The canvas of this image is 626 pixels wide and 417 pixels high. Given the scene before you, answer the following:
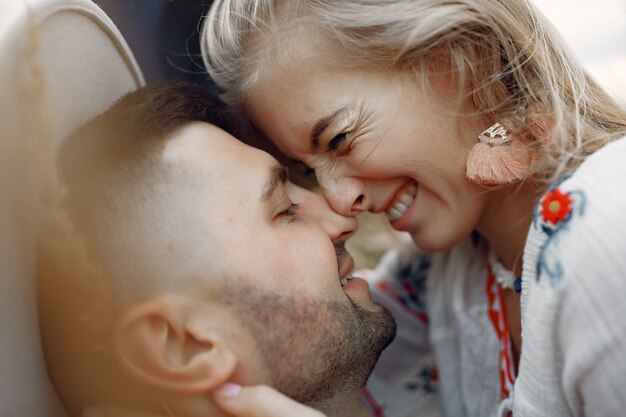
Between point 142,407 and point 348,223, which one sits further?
point 348,223

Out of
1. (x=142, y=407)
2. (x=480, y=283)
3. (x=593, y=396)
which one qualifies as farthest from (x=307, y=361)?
(x=480, y=283)

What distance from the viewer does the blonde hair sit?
3.76 feet

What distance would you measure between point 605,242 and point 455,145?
414 mm

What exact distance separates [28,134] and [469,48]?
0.80 m

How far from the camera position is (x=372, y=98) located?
3.88 ft

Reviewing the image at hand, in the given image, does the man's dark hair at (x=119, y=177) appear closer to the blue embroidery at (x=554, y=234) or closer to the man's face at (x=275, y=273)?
the man's face at (x=275, y=273)

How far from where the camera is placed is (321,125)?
1201mm

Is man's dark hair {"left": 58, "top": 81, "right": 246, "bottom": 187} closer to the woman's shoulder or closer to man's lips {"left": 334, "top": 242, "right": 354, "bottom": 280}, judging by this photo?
man's lips {"left": 334, "top": 242, "right": 354, "bottom": 280}

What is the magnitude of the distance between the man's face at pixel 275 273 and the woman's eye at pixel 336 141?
0.14 m

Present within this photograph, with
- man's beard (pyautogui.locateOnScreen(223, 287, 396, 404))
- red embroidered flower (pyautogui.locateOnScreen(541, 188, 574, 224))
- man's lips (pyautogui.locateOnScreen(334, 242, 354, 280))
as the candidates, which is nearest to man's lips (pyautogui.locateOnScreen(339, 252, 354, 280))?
man's lips (pyautogui.locateOnScreen(334, 242, 354, 280))

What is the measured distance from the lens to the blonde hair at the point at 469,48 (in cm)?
114

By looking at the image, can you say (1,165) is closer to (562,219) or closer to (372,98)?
(372,98)

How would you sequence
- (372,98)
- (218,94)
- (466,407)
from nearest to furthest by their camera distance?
(372,98)
(218,94)
(466,407)

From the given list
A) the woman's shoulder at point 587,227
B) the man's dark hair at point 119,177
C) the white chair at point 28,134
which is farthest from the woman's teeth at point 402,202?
the white chair at point 28,134
